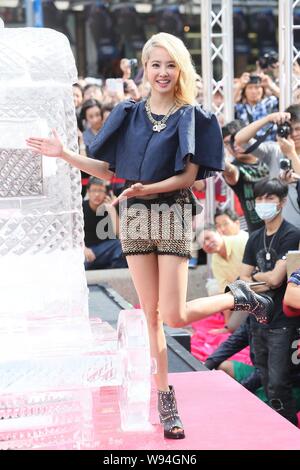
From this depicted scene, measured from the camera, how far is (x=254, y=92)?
29.8 feet

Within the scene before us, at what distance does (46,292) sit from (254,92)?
5.23 meters

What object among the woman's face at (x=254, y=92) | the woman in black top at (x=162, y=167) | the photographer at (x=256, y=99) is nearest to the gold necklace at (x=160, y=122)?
the woman in black top at (x=162, y=167)

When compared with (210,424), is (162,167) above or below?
above

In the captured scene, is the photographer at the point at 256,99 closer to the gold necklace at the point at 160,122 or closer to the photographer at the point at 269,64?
the photographer at the point at 269,64

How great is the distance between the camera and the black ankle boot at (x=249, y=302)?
4.55 meters

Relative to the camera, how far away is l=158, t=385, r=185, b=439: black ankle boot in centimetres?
389

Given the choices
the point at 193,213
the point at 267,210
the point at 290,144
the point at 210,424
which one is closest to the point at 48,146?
the point at 193,213

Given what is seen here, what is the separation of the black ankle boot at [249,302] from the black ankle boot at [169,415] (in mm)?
692

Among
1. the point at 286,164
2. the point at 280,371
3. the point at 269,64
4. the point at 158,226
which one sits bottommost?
the point at 280,371

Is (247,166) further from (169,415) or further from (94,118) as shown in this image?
(169,415)

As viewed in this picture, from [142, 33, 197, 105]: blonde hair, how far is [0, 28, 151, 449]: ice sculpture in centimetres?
56
